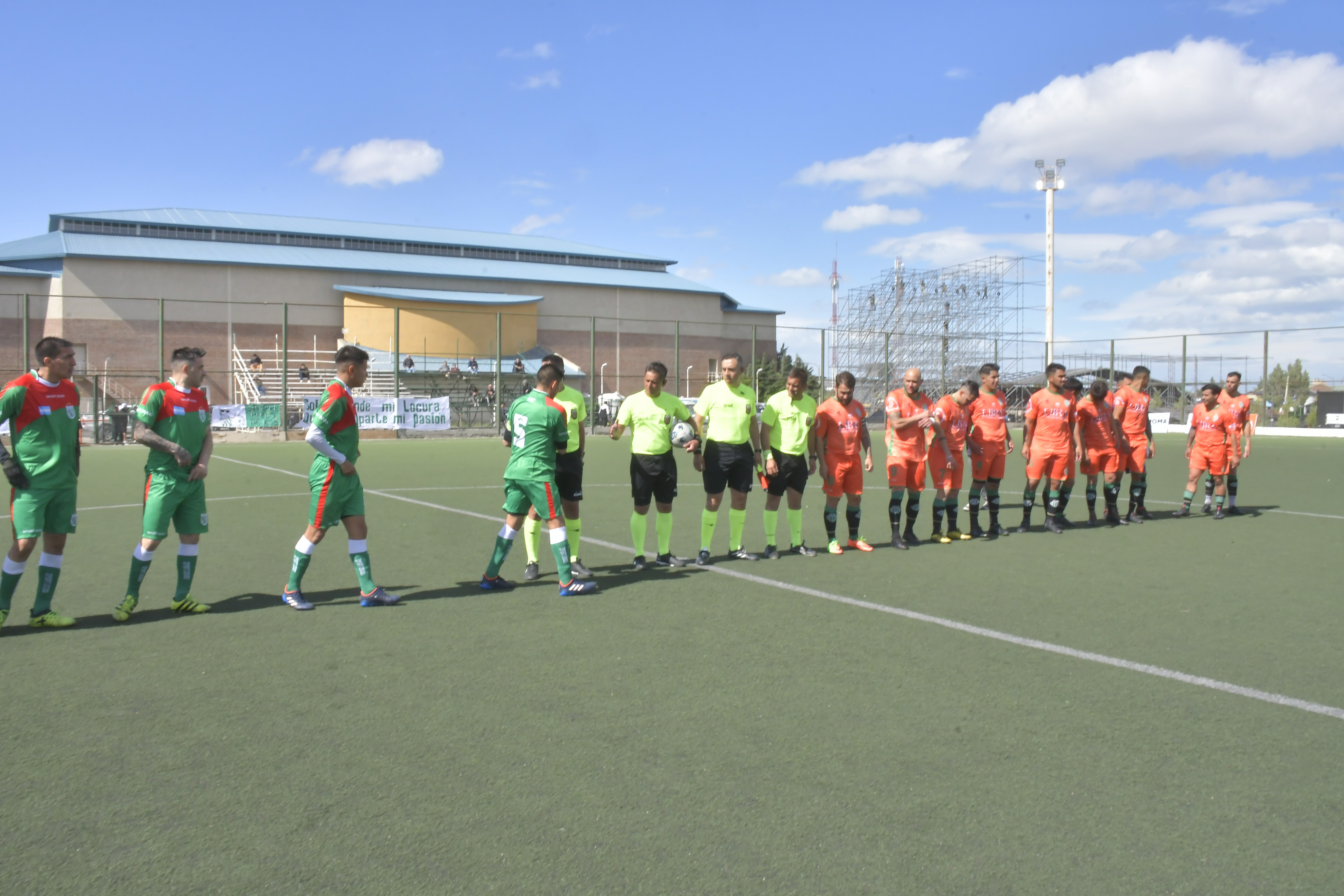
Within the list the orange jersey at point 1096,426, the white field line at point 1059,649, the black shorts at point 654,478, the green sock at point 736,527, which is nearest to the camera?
the white field line at point 1059,649

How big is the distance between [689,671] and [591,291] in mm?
53597

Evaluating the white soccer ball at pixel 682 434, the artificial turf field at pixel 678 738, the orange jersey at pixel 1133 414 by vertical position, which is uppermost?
the orange jersey at pixel 1133 414

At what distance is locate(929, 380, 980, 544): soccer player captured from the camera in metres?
10.2

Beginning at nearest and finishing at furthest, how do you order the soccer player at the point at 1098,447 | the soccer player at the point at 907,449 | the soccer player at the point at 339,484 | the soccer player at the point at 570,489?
the soccer player at the point at 339,484 → the soccer player at the point at 570,489 → the soccer player at the point at 907,449 → the soccer player at the point at 1098,447

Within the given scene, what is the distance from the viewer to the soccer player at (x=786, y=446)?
9.02 metres

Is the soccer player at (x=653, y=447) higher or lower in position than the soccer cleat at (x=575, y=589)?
higher

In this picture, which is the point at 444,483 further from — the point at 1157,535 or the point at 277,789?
the point at 277,789

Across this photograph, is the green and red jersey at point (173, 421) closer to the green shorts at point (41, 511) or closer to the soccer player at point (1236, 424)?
the green shorts at point (41, 511)

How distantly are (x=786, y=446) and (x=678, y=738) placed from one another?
5.10 metres

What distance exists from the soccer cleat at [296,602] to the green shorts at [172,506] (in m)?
0.72

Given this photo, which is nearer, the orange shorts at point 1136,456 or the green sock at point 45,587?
the green sock at point 45,587

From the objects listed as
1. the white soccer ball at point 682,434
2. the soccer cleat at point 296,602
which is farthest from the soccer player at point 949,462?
the soccer cleat at point 296,602

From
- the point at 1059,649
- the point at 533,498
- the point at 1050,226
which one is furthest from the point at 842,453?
the point at 1050,226

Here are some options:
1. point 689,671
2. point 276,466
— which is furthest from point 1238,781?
point 276,466
